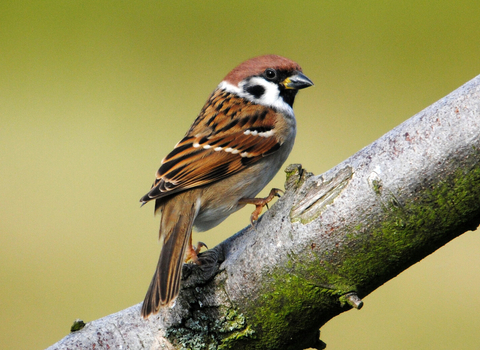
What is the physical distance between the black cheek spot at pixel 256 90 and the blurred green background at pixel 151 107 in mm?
1625

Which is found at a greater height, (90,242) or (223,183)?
(90,242)

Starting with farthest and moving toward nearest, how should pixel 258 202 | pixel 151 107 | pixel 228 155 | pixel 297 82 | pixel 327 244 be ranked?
pixel 151 107, pixel 297 82, pixel 228 155, pixel 258 202, pixel 327 244

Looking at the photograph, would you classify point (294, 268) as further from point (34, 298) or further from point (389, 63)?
point (389, 63)

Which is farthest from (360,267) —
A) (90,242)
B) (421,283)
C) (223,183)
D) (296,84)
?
(90,242)

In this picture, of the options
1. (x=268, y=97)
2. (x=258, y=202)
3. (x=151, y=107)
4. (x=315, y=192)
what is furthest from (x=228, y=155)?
(x=151, y=107)

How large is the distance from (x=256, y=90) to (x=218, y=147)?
52cm

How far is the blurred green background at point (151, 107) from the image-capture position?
4.23 metres

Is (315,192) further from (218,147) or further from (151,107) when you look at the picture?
(151,107)

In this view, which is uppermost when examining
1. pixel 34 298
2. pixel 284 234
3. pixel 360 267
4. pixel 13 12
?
pixel 13 12

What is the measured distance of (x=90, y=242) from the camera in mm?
4578

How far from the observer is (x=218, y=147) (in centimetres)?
240

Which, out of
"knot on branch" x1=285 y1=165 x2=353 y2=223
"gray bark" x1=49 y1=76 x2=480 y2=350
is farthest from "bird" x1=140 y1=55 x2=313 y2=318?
"knot on branch" x1=285 y1=165 x2=353 y2=223

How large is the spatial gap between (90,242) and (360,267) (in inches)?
142

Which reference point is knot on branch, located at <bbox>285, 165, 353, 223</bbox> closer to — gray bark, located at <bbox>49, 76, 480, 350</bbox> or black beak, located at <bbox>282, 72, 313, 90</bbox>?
gray bark, located at <bbox>49, 76, 480, 350</bbox>
